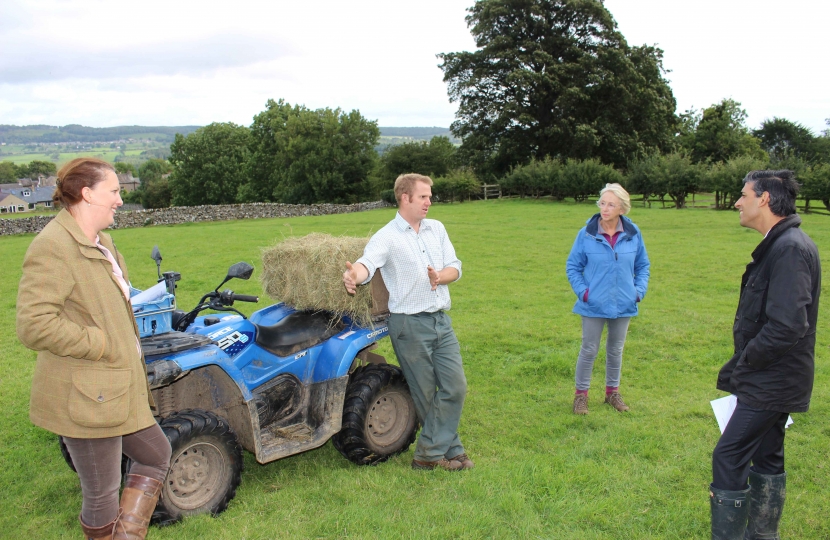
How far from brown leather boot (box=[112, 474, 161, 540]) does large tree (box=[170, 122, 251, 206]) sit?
69.8 m

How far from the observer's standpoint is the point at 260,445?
4270mm

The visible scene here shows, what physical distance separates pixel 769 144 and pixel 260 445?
6801 cm

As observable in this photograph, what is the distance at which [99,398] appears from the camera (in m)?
2.79

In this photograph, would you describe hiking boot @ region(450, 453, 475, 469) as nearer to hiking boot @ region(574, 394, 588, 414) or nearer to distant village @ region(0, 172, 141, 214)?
hiking boot @ region(574, 394, 588, 414)

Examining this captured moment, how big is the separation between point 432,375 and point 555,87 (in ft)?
122

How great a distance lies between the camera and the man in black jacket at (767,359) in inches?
123

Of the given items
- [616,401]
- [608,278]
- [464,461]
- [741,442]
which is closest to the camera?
[741,442]

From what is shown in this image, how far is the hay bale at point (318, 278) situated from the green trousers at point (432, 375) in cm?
37

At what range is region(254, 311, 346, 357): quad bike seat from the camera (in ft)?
15.0

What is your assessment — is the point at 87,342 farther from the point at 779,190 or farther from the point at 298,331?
the point at 779,190

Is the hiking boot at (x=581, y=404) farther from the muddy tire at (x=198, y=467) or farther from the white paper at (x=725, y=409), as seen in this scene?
the muddy tire at (x=198, y=467)

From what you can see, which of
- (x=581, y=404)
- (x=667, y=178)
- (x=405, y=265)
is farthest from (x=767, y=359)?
(x=667, y=178)

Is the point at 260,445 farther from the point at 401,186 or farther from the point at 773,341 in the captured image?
the point at 773,341

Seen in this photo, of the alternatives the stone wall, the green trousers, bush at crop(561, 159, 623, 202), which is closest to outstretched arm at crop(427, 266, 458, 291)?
the green trousers
